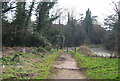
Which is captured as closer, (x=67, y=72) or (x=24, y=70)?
(x=24, y=70)

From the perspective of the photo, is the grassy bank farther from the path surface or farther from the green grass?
the green grass

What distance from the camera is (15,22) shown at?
69.5 ft

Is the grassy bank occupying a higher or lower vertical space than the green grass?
higher

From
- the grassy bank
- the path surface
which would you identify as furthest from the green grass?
the grassy bank

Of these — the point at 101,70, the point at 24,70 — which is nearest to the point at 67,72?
the point at 101,70

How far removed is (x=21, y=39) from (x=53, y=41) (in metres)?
7.84

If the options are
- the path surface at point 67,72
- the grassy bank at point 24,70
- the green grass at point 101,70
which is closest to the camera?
the grassy bank at point 24,70

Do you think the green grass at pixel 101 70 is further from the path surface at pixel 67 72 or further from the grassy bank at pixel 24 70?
the grassy bank at pixel 24 70

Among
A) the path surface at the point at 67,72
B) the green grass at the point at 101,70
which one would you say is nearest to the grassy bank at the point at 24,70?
the path surface at the point at 67,72

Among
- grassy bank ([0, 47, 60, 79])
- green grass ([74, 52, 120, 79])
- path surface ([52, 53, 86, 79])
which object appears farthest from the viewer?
path surface ([52, 53, 86, 79])

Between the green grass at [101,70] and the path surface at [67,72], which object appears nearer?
the green grass at [101,70]

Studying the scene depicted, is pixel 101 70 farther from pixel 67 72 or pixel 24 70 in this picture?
pixel 24 70

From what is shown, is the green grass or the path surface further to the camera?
the path surface

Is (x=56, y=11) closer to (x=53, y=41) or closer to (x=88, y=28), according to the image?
(x=53, y=41)
